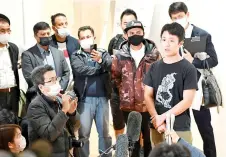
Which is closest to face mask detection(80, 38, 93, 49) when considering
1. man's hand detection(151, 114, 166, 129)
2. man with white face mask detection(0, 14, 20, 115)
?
man with white face mask detection(0, 14, 20, 115)

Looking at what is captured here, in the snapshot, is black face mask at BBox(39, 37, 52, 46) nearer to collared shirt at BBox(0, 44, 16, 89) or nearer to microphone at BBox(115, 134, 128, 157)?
collared shirt at BBox(0, 44, 16, 89)

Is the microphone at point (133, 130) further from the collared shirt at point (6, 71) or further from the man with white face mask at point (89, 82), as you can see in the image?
the collared shirt at point (6, 71)

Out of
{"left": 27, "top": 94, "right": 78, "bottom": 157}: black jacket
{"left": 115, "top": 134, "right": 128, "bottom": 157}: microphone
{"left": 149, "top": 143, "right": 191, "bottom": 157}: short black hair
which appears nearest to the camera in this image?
{"left": 149, "top": 143, "right": 191, "bottom": 157}: short black hair

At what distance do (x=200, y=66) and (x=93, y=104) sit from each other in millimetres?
1038

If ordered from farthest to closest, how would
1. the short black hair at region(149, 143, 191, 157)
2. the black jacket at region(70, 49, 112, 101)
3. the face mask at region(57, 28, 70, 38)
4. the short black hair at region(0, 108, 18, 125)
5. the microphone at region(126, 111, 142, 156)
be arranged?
the face mask at region(57, 28, 70, 38) → the black jacket at region(70, 49, 112, 101) → the short black hair at region(0, 108, 18, 125) → the microphone at region(126, 111, 142, 156) → the short black hair at region(149, 143, 191, 157)

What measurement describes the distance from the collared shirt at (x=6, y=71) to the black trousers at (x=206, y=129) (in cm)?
172

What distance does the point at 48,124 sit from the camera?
9.17 ft

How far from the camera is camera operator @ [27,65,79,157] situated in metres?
2.78

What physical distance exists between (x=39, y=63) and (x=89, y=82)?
0.49 m

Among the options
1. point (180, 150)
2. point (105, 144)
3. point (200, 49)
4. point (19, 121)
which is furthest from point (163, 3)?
point (180, 150)

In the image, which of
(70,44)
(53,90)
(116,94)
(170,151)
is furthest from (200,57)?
(170,151)

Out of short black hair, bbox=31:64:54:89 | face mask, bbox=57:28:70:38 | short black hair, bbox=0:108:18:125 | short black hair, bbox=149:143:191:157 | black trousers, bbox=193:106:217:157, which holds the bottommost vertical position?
black trousers, bbox=193:106:217:157

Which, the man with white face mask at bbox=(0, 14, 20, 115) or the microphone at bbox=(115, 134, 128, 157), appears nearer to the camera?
the microphone at bbox=(115, 134, 128, 157)

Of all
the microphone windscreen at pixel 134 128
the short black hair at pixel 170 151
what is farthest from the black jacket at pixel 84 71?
the short black hair at pixel 170 151
